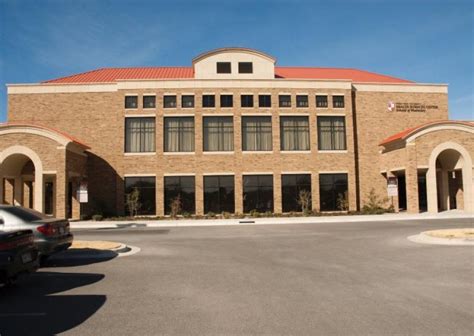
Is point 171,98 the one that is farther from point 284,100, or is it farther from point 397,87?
point 397,87

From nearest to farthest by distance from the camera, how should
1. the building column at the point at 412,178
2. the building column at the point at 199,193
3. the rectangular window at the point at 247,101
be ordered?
the building column at the point at 412,178 < the building column at the point at 199,193 < the rectangular window at the point at 247,101

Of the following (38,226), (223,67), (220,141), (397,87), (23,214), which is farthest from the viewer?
(397,87)

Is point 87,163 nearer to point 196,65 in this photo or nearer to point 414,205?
point 196,65

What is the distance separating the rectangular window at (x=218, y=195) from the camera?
3077 cm

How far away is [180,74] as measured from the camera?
35406mm

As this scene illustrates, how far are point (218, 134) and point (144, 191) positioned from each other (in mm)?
7306

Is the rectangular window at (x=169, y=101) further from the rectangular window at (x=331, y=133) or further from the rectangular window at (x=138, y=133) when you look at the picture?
the rectangular window at (x=331, y=133)

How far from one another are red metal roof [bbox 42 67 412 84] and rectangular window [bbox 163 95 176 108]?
165 inches

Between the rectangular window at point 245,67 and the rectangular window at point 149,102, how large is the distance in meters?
7.47

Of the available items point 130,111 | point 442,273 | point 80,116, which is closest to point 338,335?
point 442,273

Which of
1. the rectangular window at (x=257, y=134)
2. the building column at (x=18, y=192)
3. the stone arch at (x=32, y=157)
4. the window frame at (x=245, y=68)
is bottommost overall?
the building column at (x=18, y=192)

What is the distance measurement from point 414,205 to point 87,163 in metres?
25.2

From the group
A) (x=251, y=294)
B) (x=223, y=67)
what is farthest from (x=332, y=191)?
(x=251, y=294)

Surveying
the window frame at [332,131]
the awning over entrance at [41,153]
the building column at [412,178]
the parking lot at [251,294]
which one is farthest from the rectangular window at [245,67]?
the parking lot at [251,294]
